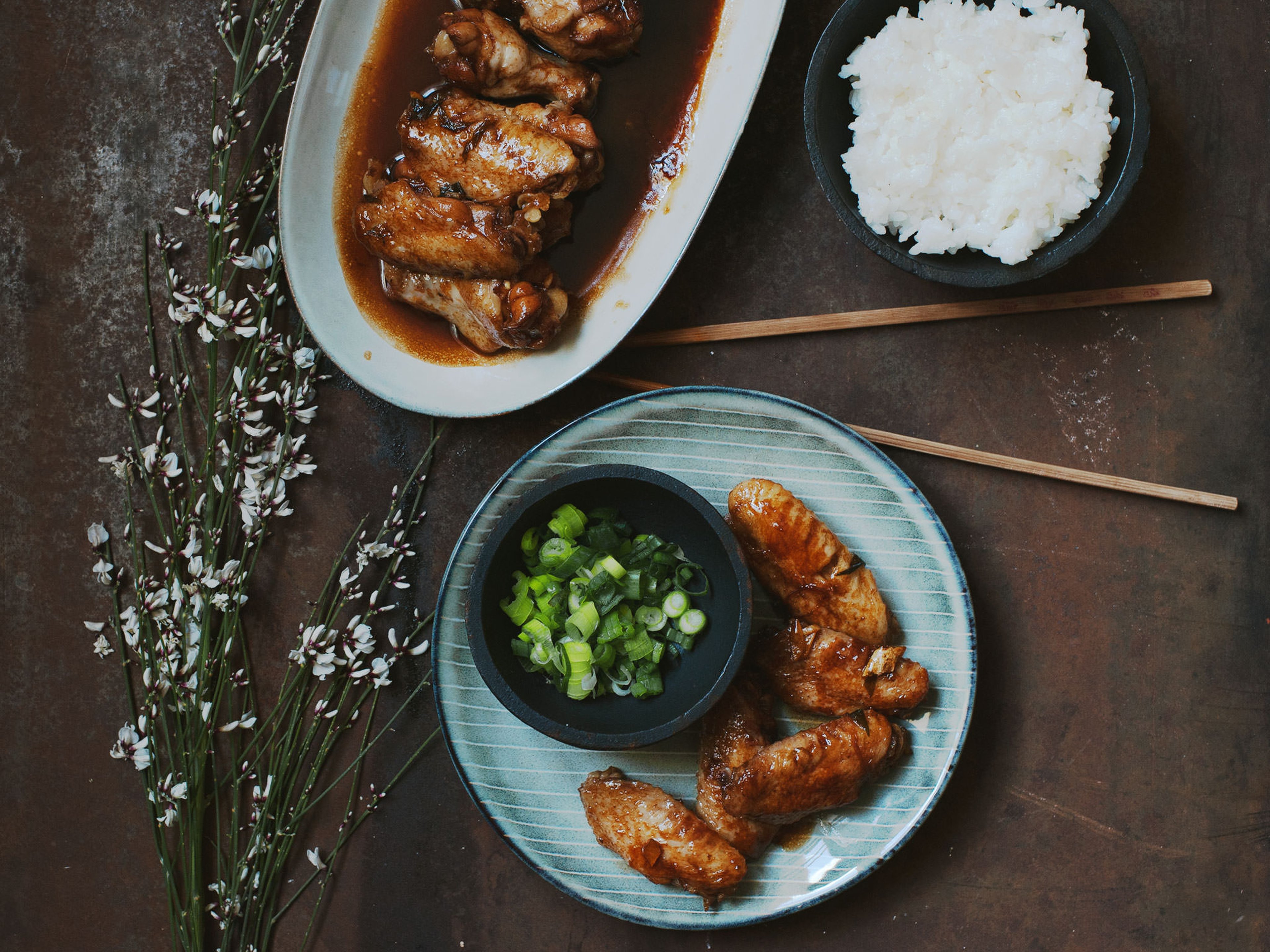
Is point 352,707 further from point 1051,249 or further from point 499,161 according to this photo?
point 1051,249

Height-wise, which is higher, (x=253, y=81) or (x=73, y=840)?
(x=253, y=81)

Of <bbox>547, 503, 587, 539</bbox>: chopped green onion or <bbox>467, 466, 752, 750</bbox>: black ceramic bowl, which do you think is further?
<bbox>547, 503, 587, 539</bbox>: chopped green onion

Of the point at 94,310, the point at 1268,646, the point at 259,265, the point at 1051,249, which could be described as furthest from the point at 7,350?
the point at 1268,646

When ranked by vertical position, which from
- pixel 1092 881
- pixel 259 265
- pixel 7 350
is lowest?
pixel 1092 881

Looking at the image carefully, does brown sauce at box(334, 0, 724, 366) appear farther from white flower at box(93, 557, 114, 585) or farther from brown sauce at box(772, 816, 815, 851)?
brown sauce at box(772, 816, 815, 851)

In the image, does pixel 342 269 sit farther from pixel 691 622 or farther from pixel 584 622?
pixel 691 622

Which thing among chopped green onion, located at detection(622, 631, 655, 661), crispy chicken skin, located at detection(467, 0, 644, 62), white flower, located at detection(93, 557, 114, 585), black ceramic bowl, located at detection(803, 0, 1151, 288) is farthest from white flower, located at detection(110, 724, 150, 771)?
black ceramic bowl, located at detection(803, 0, 1151, 288)

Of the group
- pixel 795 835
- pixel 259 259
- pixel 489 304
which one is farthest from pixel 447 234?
pixel 795 835
